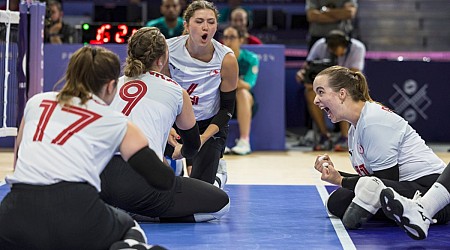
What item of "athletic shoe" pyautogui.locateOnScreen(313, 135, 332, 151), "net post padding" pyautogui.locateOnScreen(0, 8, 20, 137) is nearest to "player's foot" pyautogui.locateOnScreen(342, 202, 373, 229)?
"net post padding" pyautogui.locateOnScreen(0, 8, 20, 137)

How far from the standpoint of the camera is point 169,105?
4.57m

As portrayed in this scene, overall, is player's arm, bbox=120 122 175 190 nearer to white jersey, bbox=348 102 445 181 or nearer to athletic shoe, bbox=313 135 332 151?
white jersey, bbox=348 102 445 181

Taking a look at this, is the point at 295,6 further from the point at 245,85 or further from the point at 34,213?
the point at 34,213

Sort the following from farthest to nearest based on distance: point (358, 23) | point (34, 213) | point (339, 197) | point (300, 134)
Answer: point (358, 23) < point (300, 134) < point (339, 197) < point (34, 213)

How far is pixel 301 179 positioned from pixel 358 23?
925 centimetres

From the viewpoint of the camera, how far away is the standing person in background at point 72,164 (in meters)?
3.42

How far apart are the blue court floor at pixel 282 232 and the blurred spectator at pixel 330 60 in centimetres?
435

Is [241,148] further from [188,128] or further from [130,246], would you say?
[130,246]

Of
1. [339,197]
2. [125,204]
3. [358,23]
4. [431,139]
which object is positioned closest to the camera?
[125,204]

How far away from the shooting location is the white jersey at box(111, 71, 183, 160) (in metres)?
4.50

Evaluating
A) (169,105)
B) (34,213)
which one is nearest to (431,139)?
(169,105)

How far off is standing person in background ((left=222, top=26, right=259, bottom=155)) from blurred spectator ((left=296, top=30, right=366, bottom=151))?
75 cm

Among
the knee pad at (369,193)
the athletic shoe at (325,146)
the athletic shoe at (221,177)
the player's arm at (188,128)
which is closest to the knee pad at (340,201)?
the knee pad at (369,193)

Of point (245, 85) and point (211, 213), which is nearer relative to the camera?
point (211, 213)
